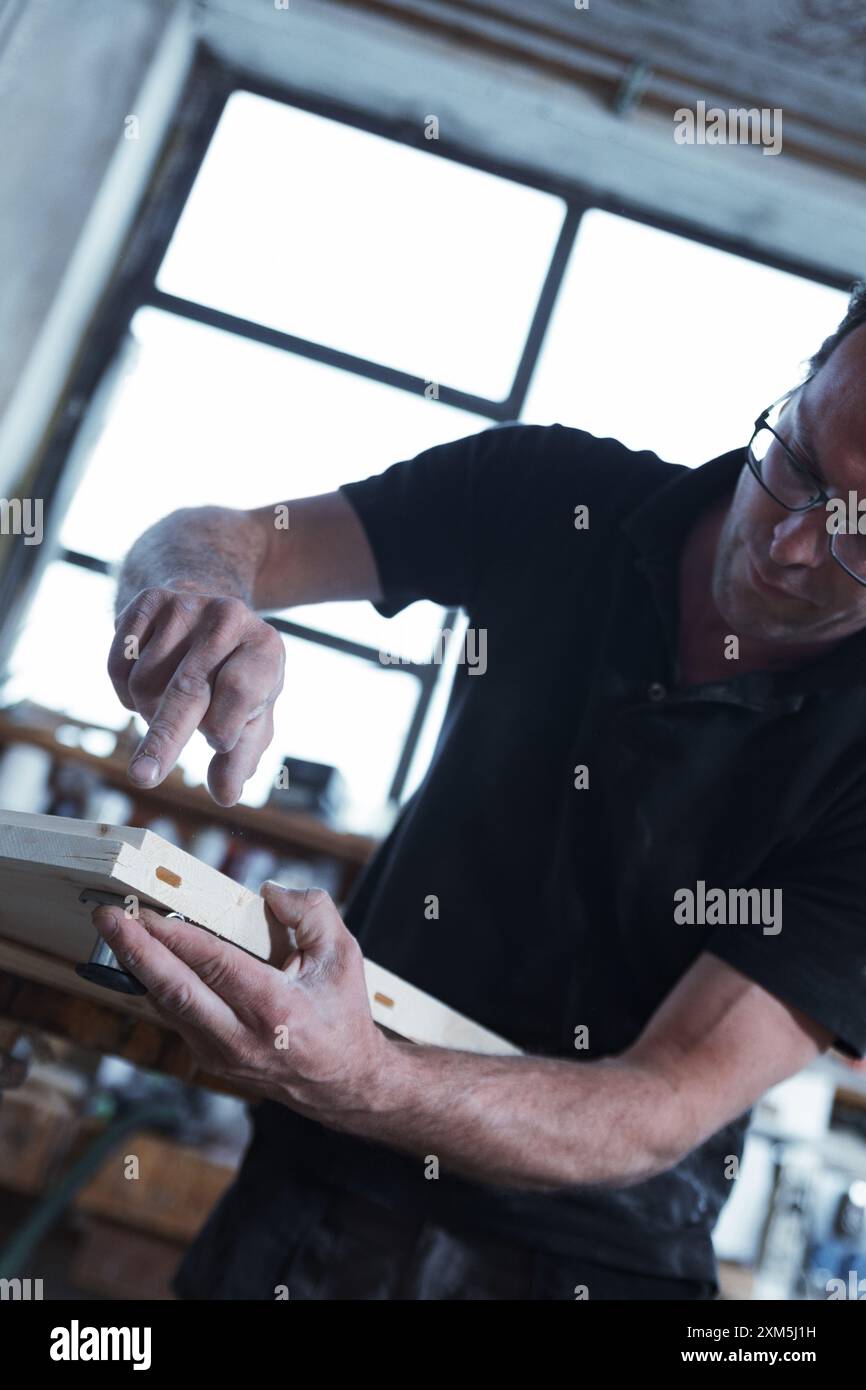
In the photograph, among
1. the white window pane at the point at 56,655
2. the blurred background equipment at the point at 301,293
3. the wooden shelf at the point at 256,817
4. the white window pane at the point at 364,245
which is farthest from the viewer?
the wooden shelf at the point at 256,817

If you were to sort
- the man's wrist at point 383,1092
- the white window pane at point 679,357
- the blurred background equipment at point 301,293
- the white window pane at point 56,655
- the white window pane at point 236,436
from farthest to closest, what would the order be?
the white window pane at point 56,655, the blurred background equipment at point 301,293, the white window pane at point 236,436, the white window pane at point 679,357, the man's wrist at point 383,1092

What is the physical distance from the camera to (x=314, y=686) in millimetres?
1154

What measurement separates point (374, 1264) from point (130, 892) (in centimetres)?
43

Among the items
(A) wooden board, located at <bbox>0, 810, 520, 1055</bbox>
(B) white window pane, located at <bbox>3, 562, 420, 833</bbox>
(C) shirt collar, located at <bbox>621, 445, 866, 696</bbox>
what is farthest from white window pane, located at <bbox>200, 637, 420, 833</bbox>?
(C) shirt collar, located at <bbox>621, 445, 866, 696</bbox>

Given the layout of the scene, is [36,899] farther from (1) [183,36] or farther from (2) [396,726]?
(1) [183,36]

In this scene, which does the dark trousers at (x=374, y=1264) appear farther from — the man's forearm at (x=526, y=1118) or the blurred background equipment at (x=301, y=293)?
the blurred background equipment at (x=301, y=293)

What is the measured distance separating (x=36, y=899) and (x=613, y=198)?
189 cm

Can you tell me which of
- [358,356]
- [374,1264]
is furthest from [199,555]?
[358,356]

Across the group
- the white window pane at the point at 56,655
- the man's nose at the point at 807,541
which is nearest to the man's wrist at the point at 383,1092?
the man's nose at the point at 807,541

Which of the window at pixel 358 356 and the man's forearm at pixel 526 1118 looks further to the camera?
the window at pixel 358 356

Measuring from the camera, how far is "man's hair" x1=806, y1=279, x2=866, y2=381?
0.85 m

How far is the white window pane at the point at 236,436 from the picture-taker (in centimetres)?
124

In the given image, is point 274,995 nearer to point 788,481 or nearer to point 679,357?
point 788,481

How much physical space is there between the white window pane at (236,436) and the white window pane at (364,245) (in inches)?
3.3
